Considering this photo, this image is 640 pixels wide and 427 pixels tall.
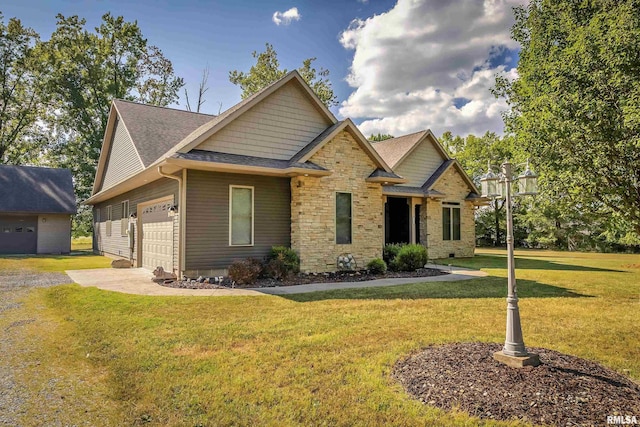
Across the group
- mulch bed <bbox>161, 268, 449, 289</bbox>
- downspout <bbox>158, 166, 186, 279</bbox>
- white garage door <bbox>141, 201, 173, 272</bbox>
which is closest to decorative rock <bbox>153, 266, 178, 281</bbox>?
downspout <bbox>158, 166, 186, 279</bbox>

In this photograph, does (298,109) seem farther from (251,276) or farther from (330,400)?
(330,400)

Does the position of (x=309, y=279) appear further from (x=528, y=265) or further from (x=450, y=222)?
(x=450, y=222)

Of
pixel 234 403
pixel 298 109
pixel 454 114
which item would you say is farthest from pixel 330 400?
pixel 454 114

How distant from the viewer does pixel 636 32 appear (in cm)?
960

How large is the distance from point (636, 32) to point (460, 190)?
1080 centimetres

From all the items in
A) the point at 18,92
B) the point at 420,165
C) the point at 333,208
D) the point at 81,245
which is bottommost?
the point at 81,245

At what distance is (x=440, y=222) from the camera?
62.3 ft

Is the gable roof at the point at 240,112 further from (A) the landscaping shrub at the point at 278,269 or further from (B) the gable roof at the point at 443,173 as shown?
(B) the gable roof at the point at 443,173

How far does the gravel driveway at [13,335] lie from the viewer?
11.2ft

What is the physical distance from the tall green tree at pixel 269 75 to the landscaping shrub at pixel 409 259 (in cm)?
2161

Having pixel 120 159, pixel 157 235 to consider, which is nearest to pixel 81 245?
pixel 120 159

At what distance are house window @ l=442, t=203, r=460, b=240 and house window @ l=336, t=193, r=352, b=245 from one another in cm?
826

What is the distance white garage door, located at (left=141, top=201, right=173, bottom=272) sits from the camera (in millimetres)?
11672

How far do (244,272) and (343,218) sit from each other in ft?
12.8
